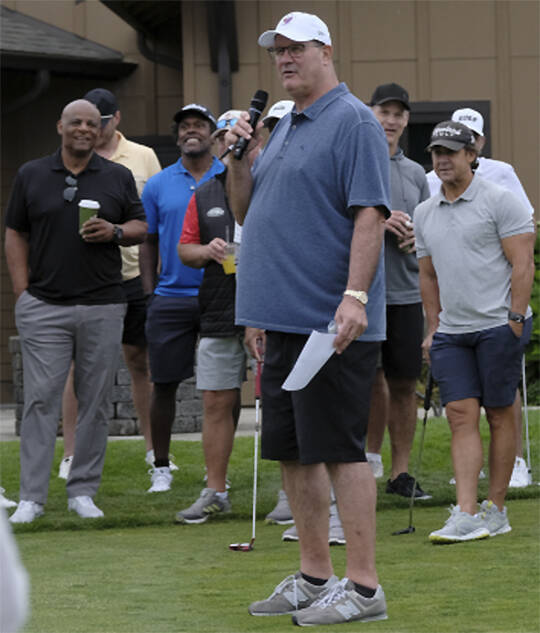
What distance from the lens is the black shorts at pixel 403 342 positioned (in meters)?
6.79

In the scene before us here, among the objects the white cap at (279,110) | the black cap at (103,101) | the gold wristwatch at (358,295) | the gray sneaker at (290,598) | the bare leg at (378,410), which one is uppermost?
the black cap at (103,101)

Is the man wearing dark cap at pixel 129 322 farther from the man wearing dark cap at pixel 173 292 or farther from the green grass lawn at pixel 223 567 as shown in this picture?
the man wearing dark cap at pixel 173 292

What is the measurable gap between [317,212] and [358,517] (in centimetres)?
92

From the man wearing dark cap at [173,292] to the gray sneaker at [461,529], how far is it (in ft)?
6.69

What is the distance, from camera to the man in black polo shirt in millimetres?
6328

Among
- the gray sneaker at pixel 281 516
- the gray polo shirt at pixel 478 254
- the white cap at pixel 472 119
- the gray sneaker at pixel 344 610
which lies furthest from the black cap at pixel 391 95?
the gray sneaker at pixel 344 610

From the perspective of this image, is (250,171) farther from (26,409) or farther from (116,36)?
(116,36)

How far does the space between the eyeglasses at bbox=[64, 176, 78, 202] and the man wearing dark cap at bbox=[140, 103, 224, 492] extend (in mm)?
780

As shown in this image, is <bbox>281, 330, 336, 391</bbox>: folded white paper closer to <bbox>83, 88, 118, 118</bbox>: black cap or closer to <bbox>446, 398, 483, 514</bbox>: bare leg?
<bbox>446, 398, 483, 514</bbox>: bare leg

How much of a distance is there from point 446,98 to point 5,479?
613cm

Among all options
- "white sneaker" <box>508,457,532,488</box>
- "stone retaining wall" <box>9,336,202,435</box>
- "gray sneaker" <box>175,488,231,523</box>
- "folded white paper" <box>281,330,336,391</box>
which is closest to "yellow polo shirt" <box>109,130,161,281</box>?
"gray sneaker" <box>175,488,231,523</box>

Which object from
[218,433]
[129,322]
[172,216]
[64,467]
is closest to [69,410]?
[64,467]

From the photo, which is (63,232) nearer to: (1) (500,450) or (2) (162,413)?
(2) (162,413)

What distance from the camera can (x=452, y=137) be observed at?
571cm
